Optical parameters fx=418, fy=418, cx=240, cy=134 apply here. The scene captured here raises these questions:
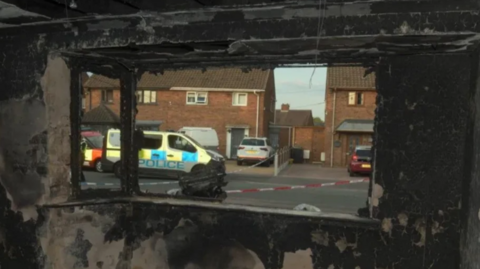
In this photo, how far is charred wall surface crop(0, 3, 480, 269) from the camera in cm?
331

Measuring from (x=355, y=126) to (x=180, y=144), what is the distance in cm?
1291

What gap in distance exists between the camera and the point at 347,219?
3.77 meters

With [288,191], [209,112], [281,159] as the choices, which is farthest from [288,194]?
[209,112]

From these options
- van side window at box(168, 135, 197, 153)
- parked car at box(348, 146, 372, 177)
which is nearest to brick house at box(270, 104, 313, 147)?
parked car at box(348, 146, 372, 177)

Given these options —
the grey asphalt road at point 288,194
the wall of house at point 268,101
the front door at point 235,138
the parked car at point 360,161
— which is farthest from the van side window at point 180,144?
the wall of house at point 268,101

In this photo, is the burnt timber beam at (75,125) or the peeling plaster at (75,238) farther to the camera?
the burnt timber beam at (75,125)

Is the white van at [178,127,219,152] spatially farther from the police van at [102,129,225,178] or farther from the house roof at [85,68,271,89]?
the police van at [102,129,225,178]

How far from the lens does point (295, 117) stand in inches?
2136

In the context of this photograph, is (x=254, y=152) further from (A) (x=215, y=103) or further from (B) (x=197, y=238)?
(B) (x=197, y=238)

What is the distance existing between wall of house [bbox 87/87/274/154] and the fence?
3592 mm

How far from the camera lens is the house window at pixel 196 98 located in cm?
2756

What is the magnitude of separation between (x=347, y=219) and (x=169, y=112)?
79.9 ft

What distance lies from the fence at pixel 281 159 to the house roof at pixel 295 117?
2338cm

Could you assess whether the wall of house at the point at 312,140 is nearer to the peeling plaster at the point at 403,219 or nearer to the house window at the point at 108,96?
the house window at the point at 108,96
